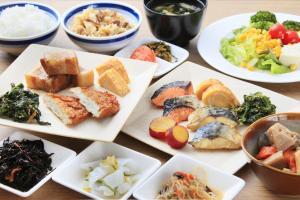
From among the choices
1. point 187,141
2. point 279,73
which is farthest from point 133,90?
point 279,73

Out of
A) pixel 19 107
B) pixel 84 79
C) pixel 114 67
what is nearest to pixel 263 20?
pixel 114 67

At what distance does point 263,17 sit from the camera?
2984 millimetres

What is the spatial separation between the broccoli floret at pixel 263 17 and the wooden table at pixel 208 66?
302 millimetres

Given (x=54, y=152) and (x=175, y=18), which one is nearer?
(x=54, y=152)

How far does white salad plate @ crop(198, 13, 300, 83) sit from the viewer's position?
2588mm

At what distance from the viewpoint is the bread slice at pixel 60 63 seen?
7.86 ft

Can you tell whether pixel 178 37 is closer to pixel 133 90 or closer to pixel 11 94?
pixel 133 90

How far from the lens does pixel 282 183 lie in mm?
1845

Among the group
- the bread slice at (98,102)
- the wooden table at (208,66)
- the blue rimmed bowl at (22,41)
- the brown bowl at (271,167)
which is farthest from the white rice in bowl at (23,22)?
the brown bowl at (271,167)

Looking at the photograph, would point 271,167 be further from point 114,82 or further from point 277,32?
point 277,32

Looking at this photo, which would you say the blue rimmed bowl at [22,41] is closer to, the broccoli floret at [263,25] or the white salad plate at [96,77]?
the white salad plate at [96,77]

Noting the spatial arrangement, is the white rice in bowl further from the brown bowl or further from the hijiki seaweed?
the brown bowl

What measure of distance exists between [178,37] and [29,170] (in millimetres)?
1254

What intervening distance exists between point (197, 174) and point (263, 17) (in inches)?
53.1
